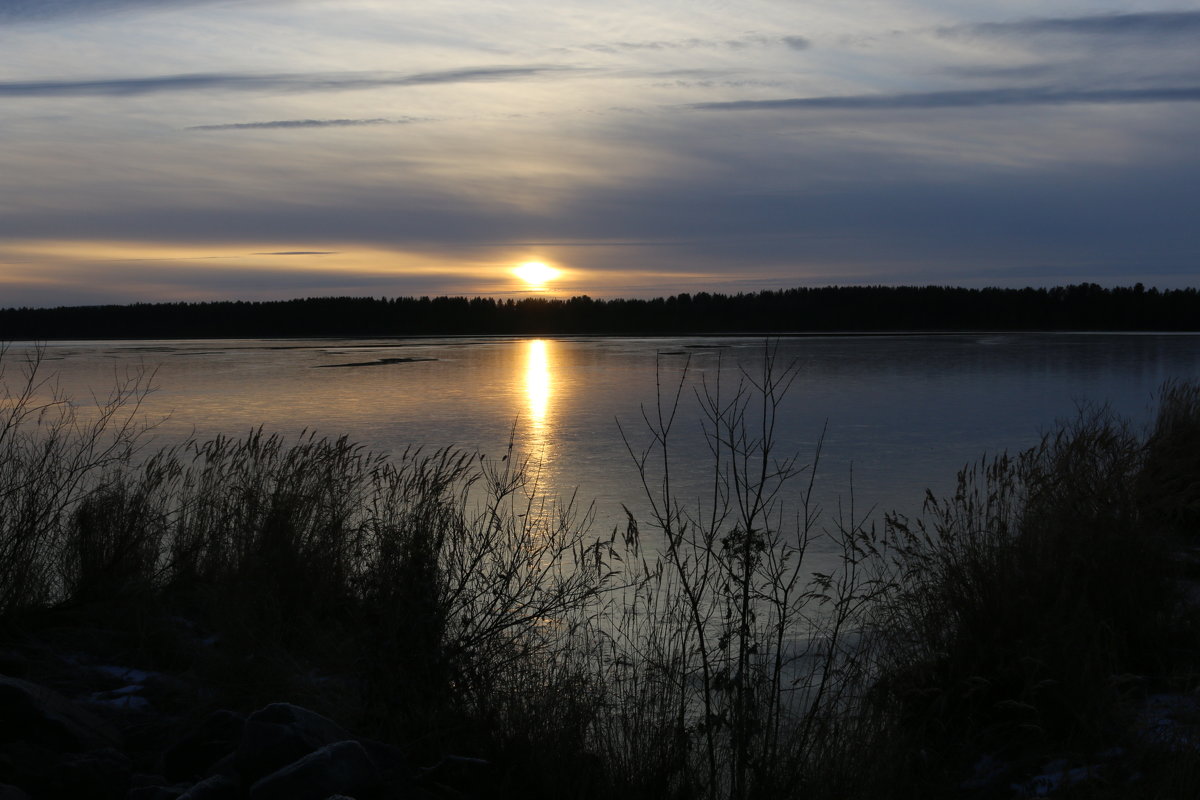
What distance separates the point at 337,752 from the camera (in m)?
3.98

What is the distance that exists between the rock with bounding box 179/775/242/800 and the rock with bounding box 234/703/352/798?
0.07m

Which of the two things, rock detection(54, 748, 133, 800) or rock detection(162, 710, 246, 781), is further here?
rock detection(162, 710, 246, 781)

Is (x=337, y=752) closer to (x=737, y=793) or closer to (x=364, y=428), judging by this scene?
(x=737, y=793)

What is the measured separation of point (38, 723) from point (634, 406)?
1978cm

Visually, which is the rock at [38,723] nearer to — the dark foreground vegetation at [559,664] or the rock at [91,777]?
the dark foreground vegetation at [559,664]

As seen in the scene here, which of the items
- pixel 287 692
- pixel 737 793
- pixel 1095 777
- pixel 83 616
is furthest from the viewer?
pixel 83 616

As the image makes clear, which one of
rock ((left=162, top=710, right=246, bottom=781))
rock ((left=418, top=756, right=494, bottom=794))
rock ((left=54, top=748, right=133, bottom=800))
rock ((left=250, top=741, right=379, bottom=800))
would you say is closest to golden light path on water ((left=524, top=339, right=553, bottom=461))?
rock ((left=418, top=756, right=494, bottom=794))

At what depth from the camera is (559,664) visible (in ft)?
19.9

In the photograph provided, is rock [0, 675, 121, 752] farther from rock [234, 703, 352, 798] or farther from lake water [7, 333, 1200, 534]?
lake water [7, 333, 1200, 534]

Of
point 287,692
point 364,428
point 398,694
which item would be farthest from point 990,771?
point 364,428

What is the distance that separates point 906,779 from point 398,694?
2.61m

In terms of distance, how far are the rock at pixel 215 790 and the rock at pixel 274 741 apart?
7 cm

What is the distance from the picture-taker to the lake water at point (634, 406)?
1423cm

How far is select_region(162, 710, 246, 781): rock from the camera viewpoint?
4.41 meters
